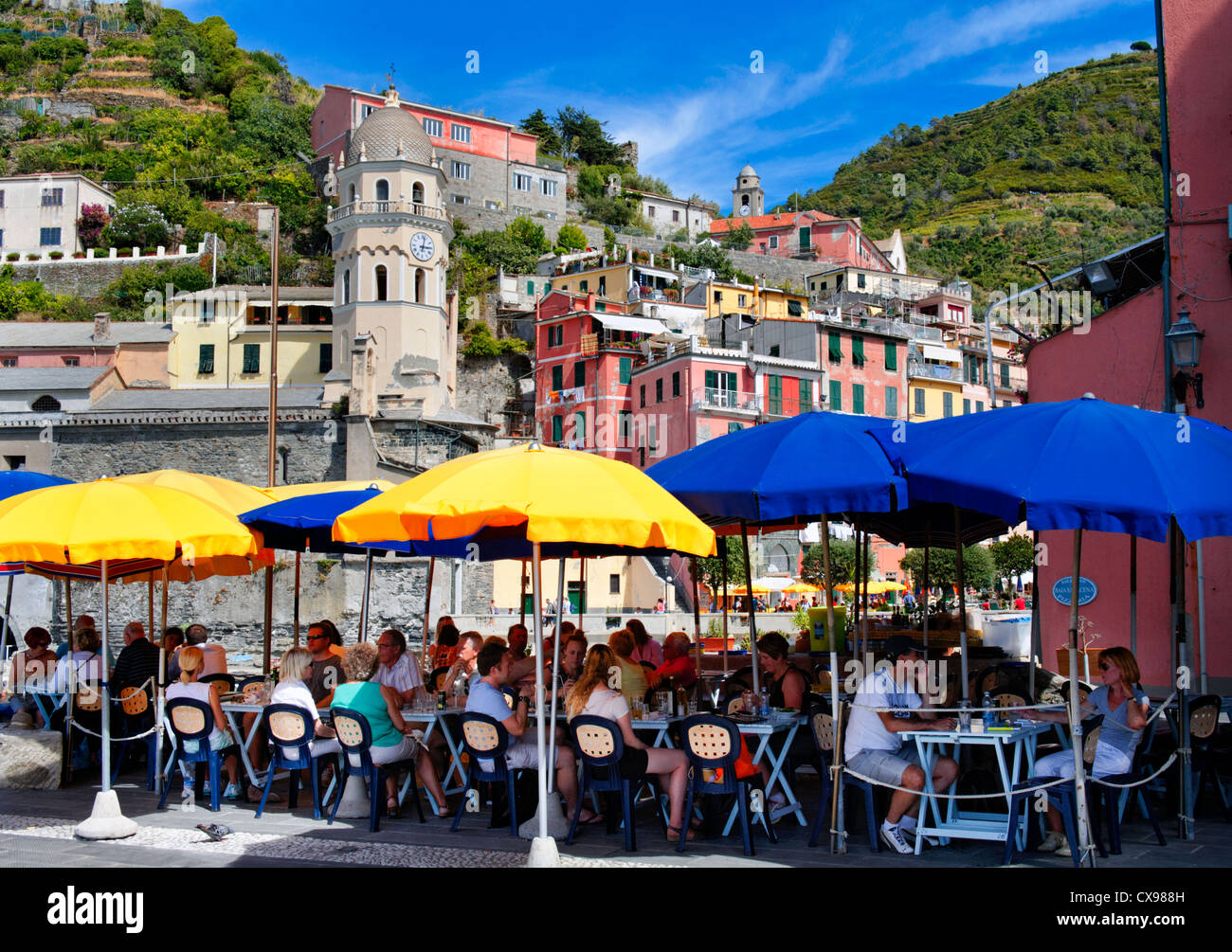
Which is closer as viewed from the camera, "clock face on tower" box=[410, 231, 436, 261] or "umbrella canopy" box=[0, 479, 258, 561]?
"umbrella canopy" box=[0, 479, 258, 561]

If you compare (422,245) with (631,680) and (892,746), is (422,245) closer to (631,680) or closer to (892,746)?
(631,680)

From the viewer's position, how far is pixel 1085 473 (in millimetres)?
6340

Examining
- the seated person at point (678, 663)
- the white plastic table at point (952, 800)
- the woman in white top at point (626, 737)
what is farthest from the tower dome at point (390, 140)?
the white plastic table at point (952, 800)

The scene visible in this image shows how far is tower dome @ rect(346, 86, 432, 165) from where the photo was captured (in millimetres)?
41594

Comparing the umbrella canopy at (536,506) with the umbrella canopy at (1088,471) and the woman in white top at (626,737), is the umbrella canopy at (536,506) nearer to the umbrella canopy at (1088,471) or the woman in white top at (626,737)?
the woman in white top at (626,737)

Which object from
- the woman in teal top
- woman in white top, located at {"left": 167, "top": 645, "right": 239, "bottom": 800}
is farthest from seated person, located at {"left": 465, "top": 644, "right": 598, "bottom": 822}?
woman in white top, located at {"left": 167, "top": 645, "right": 239, "bottom": 800}

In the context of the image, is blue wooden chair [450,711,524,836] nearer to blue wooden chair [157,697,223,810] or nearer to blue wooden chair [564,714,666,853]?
blue wooden chair [564,714,666,853]

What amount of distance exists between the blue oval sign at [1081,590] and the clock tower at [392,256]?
1076 inches

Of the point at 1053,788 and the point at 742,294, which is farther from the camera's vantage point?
the point at 742,294

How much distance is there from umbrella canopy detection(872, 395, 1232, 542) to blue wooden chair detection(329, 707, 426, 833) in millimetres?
4217
